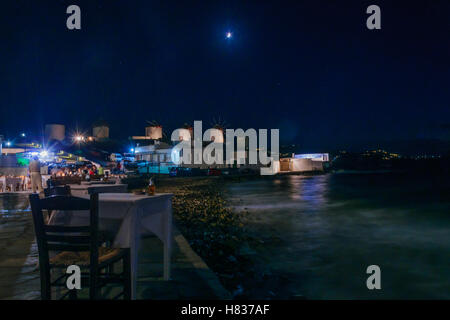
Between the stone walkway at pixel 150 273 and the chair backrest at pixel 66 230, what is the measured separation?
43.1 inches

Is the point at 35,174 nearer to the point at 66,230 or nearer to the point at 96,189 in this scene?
the point at 96,189

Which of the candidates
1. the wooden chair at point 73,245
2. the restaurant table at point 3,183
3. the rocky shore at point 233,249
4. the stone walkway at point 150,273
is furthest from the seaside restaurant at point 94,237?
the restaurant table at point 3,183

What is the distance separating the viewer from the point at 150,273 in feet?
15.2

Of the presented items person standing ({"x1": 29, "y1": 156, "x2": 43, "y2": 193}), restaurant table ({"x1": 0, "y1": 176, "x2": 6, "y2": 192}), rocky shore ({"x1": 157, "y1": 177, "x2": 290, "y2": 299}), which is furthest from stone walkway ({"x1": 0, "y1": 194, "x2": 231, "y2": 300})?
restaurant table ({"x1": 0, "y1": 176, "x2": 6, "y2": 192})

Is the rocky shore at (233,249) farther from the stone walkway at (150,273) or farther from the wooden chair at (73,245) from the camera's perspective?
the wooden chair at (73,245)

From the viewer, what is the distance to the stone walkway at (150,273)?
391cm

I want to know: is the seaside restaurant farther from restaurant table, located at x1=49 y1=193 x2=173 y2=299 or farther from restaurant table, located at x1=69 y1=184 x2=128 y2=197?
restaurant table, located at x1=69 y1=184 x2=128 y2=197

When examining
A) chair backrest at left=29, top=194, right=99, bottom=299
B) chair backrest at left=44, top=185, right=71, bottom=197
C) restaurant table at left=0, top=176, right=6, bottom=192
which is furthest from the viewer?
restaurant table at left=0, top=176, right=6, bottom=192

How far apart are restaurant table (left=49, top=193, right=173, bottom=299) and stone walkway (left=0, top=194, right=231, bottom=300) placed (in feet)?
1.00

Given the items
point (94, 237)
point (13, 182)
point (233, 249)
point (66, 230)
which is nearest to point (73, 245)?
point (66, 230)

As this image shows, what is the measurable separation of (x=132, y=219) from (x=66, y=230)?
2.05 feet

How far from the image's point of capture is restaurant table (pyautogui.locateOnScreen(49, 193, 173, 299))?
3.39m
